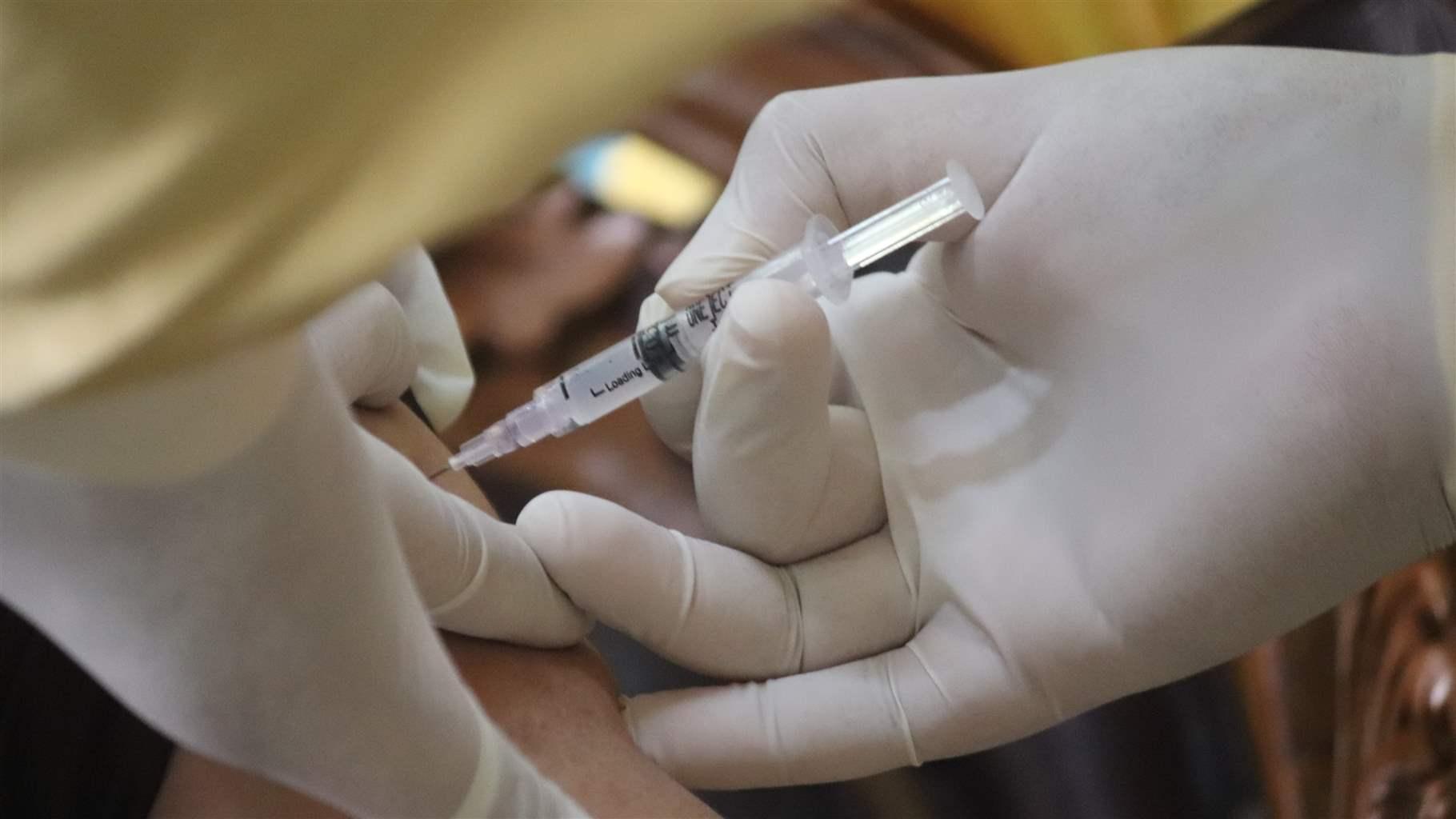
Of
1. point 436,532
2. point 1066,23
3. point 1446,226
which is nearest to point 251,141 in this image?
point 436,532

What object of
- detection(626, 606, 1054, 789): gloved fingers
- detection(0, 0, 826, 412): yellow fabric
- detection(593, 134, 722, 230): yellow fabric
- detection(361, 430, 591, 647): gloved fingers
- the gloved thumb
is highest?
detection(0, 0, 826, 412): yellow fabric

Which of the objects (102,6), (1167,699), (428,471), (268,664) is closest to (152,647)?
(268,664)

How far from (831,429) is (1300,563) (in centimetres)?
26

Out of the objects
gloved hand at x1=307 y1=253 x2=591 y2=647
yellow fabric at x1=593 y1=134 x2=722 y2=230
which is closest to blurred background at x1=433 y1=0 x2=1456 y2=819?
yellow fabric at x1=593 y1=134 x2=722 y2=230

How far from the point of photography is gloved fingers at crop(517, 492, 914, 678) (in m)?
0.54

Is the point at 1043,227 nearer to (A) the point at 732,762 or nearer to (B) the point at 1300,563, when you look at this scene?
(B) the point at 1300,563

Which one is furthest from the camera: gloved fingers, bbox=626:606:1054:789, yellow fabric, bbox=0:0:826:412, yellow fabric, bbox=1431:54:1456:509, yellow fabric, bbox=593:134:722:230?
yellow fabric, bbox=593:134:722:230

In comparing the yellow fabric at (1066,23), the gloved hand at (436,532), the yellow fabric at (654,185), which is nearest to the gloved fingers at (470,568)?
the gloved hand at (436,532)

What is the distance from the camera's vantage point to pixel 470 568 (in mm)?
488

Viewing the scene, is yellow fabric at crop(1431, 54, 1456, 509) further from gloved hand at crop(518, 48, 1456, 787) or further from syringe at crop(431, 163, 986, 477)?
syringe at crop(431, 163, 986, 477)

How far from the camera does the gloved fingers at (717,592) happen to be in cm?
54

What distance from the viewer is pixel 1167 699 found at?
26.6 inches

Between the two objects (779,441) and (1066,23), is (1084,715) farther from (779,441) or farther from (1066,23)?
(1066,23)

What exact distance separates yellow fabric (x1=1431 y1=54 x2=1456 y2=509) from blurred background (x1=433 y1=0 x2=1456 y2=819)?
0.82 ft
